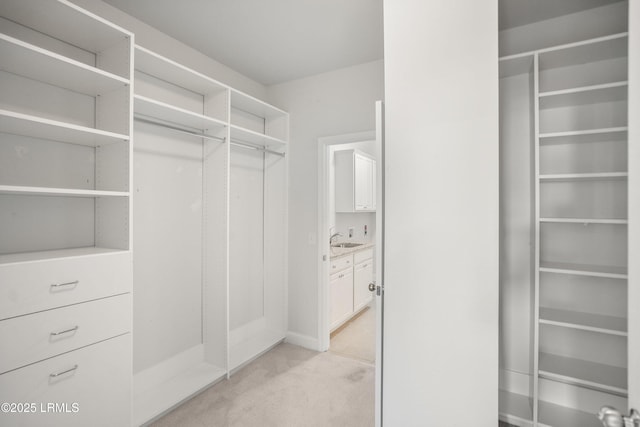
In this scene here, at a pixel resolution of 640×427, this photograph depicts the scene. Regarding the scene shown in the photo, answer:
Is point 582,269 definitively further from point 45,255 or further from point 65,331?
point 45,255

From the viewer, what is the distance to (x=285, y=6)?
2.13 m

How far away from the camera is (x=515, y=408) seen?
2037 millimetres

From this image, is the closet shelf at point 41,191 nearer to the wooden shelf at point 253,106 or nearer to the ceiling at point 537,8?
the wooden shelf at point 253,106

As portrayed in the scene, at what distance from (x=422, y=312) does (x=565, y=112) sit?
68.7 inches

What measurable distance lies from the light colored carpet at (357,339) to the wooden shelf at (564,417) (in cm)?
139

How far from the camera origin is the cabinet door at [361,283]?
4.11 m

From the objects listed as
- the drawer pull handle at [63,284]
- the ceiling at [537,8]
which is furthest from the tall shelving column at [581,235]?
the drawer pull handle at [63,284]

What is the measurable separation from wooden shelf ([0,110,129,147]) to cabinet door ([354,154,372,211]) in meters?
3.44

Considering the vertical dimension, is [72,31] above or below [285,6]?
below

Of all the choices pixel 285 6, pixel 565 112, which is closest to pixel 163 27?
pixel 285 6

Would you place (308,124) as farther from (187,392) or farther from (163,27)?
(187,392)

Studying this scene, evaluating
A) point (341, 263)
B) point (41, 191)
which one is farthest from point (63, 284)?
point (341, 263)

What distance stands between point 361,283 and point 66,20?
155 inches

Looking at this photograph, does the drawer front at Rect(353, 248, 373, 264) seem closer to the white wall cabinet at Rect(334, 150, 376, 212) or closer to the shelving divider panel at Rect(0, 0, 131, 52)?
the white wall cabinet at Rect(334, 150, 376, 212)
